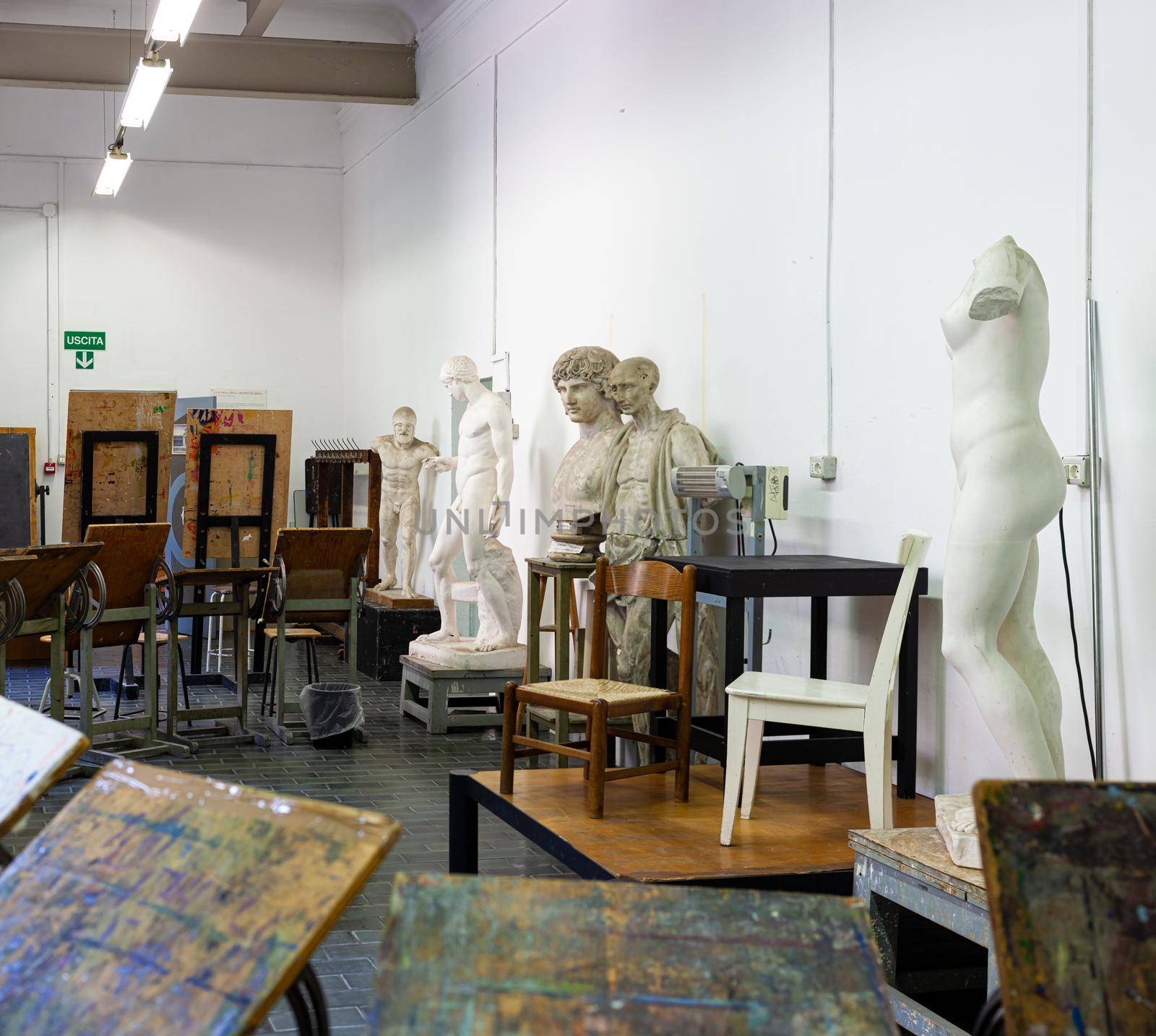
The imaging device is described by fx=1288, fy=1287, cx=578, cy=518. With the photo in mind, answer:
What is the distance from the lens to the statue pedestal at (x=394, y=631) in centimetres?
902

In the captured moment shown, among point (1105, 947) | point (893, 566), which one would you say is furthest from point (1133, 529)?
point (1105, 947)

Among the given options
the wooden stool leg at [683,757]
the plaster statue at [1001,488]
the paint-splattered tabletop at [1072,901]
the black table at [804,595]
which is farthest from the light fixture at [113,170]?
the paint-splattered tabletop at [1072,901]

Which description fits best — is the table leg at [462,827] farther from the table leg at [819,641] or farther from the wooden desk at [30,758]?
the wooden desk at [30,758]

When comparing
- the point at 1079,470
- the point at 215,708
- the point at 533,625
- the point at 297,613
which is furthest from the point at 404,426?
the point at 1079,470

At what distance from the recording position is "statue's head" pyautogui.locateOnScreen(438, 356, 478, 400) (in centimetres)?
777

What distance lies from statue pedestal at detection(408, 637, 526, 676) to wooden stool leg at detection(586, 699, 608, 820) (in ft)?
11.1

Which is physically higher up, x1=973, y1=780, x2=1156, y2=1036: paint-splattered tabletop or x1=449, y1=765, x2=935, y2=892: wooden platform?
x1=973, y1=780, x2=1156, y2=1036: paint-splattered tabletop

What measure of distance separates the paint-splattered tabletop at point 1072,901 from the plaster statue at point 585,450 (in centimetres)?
478

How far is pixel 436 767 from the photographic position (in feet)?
20.2

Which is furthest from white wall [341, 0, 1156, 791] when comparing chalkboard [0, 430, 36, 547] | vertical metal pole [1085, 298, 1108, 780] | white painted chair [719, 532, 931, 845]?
chalkboard [0, 430, 36, 547]

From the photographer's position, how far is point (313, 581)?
22.5 ft

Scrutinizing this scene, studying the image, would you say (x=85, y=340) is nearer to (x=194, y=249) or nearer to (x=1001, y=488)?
(x=194, y=249)

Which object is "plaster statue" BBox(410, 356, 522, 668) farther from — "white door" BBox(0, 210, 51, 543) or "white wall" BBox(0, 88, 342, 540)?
"white door" BBox(0, 210, 51, 543)

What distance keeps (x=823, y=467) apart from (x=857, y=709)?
1.72 metres
